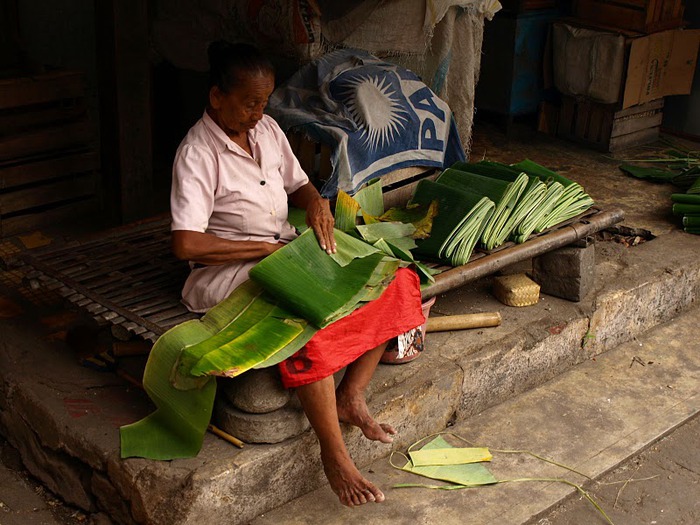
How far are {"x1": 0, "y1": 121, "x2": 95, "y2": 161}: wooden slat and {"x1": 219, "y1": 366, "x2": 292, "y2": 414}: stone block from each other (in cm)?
235

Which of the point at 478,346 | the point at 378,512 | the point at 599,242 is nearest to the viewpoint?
the point at 378,512

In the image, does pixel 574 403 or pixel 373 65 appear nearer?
pixel 574 403

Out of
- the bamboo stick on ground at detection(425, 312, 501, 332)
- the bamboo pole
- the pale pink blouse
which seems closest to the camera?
the pale pink blouse

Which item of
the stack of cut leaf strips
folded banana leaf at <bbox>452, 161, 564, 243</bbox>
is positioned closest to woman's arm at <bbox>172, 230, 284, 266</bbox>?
the stack of cut leaf strips

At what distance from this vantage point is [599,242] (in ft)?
17.3

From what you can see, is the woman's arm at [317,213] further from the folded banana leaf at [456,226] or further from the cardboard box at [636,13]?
the cardboard box at [636,13]

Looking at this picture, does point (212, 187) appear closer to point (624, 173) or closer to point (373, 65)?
point (373, 65)

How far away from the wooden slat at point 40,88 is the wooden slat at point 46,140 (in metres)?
0.16

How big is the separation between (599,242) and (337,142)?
176 centimetres

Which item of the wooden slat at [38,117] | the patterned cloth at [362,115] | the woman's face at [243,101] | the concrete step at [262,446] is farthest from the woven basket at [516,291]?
the wooden slat at [38,117]

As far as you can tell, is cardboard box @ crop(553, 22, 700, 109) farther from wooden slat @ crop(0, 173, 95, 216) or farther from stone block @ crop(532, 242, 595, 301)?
wooden slat @ crop(0, 173, 95, 216)

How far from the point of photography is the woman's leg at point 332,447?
323 centimetres

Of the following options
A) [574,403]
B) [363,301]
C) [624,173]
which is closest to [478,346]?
[574,403]

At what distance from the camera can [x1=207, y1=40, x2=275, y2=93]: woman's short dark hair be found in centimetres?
328
